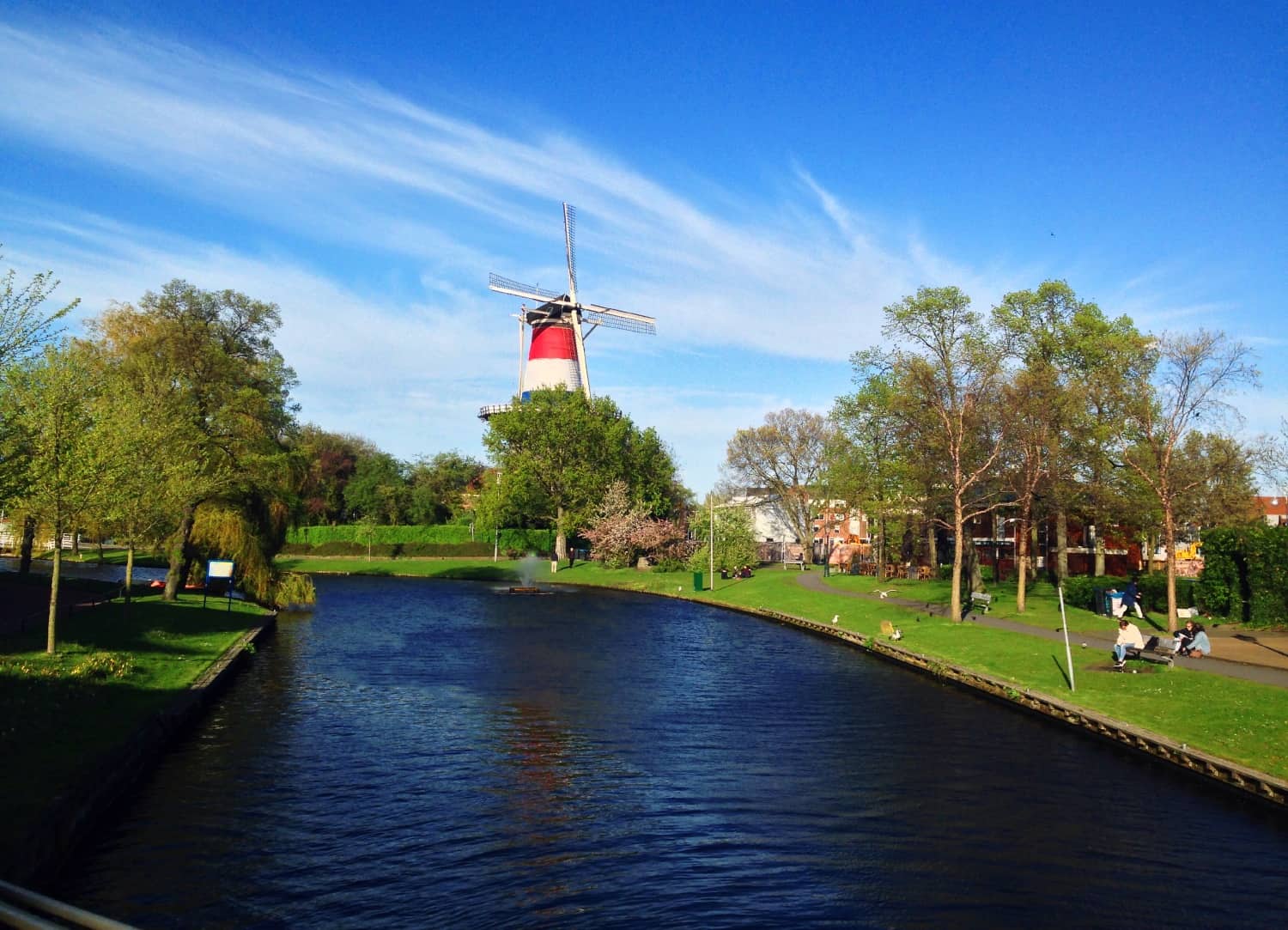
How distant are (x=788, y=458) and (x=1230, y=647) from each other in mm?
67990

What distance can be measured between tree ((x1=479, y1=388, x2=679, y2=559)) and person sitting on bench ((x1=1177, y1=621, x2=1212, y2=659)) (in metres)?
64.3

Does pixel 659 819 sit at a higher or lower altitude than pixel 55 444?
lower

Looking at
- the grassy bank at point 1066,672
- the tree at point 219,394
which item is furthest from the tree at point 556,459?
the tree at point 219,394

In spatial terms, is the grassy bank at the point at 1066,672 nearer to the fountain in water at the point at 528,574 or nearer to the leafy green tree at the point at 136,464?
the fountain in water at the point at 528,574

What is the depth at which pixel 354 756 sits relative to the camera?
20.4 metres

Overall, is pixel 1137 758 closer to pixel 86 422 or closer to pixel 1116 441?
pixel 1116 441

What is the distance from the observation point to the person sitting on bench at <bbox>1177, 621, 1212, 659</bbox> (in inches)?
1098

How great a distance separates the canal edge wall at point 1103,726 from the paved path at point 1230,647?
13.9 ft

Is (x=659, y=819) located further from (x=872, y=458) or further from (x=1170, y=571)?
(x=872, y=458)

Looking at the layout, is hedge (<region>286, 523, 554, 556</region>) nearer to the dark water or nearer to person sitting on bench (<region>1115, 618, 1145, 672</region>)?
the dark water

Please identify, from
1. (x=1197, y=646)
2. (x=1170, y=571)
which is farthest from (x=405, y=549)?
(x=1197, y=646)

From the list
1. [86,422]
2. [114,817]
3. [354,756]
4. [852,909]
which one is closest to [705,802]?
[852,909]

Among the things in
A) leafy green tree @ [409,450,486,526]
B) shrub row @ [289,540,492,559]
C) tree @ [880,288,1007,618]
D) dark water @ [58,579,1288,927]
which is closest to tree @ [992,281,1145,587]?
tree @ [880,288,1007,618]

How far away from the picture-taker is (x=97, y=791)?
50.6ft
